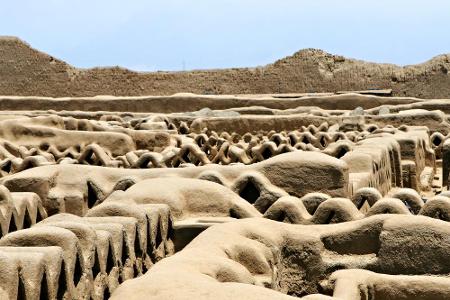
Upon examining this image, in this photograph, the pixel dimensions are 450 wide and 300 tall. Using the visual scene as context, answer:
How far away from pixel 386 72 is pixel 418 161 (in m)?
13.5

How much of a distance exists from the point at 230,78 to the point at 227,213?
70.0 ft

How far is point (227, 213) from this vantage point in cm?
746

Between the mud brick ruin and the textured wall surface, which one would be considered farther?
the textured wall surface

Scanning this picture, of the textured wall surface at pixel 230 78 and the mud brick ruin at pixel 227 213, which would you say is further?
the textured wall surface at pixel 230 78

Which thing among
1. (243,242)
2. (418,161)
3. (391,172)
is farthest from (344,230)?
(418,161)

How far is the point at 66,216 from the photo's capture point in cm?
627

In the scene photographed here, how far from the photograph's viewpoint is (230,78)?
93.9 ft

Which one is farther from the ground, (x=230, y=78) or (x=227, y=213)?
(x=230, y=78)

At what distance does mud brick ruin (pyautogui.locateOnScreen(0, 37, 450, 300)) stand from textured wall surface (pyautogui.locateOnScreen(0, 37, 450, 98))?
8934 mm

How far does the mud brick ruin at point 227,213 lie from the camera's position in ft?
15.4

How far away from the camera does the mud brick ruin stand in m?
4.70

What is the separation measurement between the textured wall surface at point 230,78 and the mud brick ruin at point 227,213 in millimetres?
8934

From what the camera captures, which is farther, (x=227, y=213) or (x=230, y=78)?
(x=230, y=78)

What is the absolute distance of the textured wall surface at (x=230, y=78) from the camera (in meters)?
26.7
